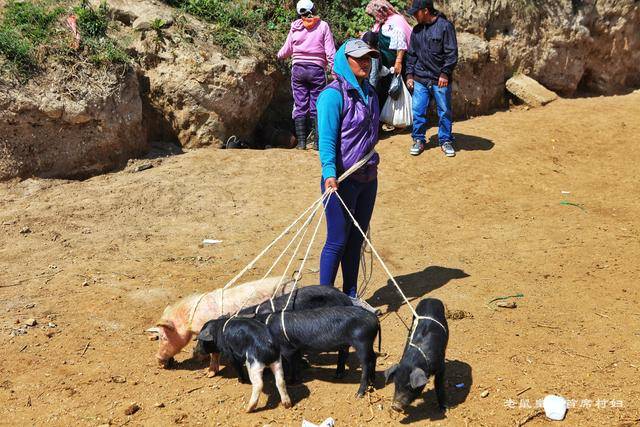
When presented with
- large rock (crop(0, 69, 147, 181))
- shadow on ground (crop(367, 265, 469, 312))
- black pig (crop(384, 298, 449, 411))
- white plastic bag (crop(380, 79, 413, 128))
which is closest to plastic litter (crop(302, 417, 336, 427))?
black pig (crop(384, 298, 449, 411))

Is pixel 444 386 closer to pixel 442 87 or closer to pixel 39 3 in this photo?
pixel 442 87

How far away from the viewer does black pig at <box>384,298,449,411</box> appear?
4.39 m

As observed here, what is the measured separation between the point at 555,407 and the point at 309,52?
692 centimetres

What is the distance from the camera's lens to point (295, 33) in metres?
10.4

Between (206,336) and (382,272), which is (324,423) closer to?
(206,336)

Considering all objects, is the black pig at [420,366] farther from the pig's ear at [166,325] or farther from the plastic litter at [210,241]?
the plastic litter at [210,241]

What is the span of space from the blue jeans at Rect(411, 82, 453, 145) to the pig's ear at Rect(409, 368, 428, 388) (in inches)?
251

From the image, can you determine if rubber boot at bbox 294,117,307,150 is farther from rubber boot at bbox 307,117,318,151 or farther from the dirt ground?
the dirt ground

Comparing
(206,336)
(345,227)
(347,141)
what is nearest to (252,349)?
(206,336)

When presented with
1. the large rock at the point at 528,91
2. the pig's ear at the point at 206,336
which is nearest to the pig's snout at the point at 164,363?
the pig's ear at the point at 206,336

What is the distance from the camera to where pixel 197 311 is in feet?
18.1

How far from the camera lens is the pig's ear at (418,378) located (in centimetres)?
432

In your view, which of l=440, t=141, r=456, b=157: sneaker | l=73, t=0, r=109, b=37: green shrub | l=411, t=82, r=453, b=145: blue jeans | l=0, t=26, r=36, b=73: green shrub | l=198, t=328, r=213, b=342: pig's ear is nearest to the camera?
→ l=198, t=328, r=213, b=342: pig's ear

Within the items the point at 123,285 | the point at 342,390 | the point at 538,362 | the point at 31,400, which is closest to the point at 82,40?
the point at 123,285
